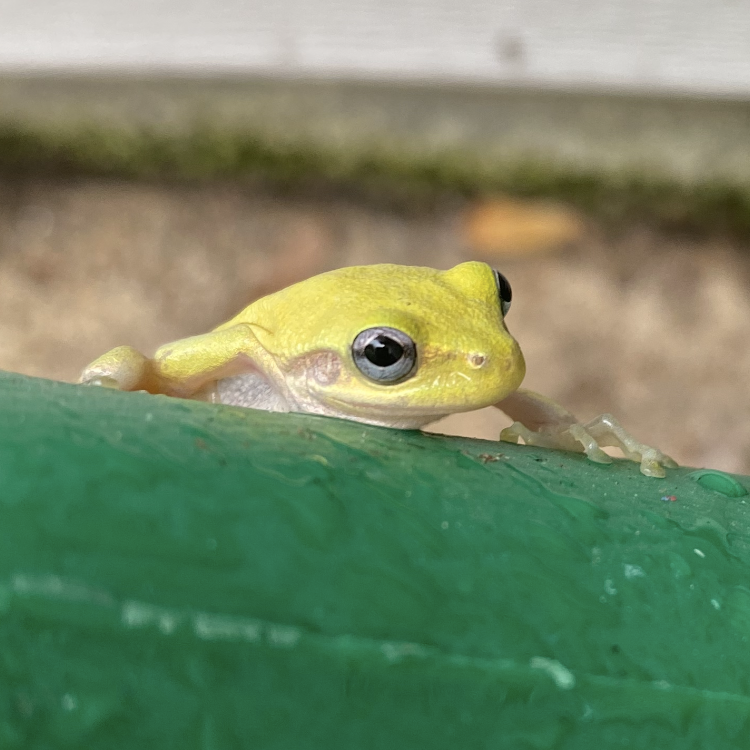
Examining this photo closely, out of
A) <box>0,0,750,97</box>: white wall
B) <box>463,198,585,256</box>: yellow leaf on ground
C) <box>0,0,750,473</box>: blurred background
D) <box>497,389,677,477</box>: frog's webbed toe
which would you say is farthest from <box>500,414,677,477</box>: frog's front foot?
<box>463,198,585,256</box>: yellow leaf on ground

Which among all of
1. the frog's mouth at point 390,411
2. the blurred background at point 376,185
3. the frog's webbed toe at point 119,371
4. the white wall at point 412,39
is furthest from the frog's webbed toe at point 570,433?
the white wall at point 412,39

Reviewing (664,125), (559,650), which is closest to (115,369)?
(559,650)

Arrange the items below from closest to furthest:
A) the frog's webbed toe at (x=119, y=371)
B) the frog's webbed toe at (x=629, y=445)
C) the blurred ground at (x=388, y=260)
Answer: the frog's webbed toe at (x=629, y=445), the frog's webbed toe at (x=119, y=371), the blurred ground at (x=388, y=260)

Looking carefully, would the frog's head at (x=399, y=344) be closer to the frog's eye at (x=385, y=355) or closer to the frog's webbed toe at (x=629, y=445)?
the frog's eye at (x=385, y=355)

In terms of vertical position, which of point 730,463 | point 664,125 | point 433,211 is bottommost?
point 730,463

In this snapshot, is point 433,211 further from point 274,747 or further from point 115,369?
point 274,747

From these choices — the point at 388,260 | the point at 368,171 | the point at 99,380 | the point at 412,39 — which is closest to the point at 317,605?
the point at 99,380
